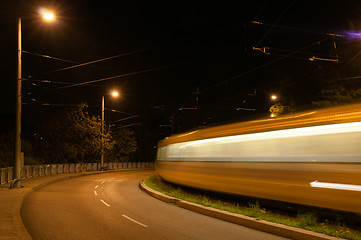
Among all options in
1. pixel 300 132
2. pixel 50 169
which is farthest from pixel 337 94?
pixel 50 169

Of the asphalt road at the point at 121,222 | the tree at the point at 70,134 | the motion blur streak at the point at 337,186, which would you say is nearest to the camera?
the motion blur streak at the point at 337,186

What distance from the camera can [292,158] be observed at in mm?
11516

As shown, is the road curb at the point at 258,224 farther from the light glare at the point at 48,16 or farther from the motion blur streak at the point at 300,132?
the light glare at the point at 48,16

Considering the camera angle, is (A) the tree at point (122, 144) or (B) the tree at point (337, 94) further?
(A) the tree at point (122, 144)

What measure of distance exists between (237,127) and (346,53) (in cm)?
1417

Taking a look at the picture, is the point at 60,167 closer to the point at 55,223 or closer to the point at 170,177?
the point at 170,177

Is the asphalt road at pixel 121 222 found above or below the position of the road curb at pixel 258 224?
below

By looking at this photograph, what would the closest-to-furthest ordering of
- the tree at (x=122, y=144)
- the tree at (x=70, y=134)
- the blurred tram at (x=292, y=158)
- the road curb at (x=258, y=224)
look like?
the road curb at (x=258, y=224)
the blurred tram at (x=292, y=158)
the tree at (x=70, y=134)
the tree at (x=122, y=144)

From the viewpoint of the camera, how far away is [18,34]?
20.6m

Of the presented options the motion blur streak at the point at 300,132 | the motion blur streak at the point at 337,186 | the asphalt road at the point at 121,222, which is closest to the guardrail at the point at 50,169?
the asphalt road at the point at 121,222

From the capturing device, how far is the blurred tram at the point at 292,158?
31.5ft

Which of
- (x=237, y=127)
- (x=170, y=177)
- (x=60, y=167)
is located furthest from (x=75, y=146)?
(x=237, y=127)

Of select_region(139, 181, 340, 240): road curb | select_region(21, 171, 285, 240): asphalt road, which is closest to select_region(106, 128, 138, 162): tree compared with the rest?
select_region(21, 171, 285, 240): asphalt road

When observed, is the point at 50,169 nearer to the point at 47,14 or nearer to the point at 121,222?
the point at 47,14
